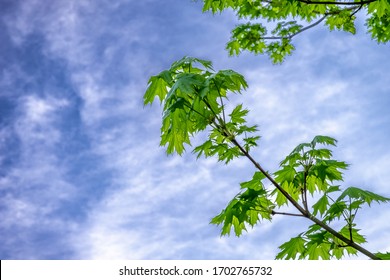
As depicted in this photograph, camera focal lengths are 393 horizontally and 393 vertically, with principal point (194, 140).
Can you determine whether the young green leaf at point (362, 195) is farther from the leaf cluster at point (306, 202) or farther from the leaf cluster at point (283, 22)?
the leaf cluster at point (283, 22)

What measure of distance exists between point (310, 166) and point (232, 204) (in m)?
0.75

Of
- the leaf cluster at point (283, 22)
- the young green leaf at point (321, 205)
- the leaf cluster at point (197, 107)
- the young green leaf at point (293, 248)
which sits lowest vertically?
the young green leaf at point (293, 248)

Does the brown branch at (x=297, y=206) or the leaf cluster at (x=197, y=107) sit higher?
the leaf cluster at (x=197, y=107)

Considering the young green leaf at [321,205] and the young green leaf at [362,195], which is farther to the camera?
the young green leaf at [321,205]

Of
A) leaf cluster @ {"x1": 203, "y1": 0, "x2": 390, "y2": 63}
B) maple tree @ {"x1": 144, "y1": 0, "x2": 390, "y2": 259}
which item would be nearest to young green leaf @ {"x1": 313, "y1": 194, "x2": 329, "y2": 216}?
maple tree @ {"x1": 144, "y1": 0, "x2": 390, "y2": 259}

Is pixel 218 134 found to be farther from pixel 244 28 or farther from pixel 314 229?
pixel 244 28

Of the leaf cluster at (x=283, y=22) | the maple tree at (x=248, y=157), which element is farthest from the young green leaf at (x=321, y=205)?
the leaf cluster at (x=283, y=22)

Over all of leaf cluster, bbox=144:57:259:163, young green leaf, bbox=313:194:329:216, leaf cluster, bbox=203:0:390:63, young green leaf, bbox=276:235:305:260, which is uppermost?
leaf cluster, bbox=203:0:390:63

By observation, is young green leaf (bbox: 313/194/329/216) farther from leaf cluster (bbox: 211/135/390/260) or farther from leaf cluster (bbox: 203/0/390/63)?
leaf cluster (bbox: 203/0/390/63)

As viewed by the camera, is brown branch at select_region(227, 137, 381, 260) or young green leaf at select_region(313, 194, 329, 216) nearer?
brown branch at select_region(227, 137, 381, 260)

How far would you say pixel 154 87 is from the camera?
3.39m

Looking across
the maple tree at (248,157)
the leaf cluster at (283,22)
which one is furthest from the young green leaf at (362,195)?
the leaf cluster at (283,22)

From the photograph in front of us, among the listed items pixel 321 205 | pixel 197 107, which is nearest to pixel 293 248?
pixel 321 205

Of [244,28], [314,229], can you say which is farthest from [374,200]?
[244,28]
